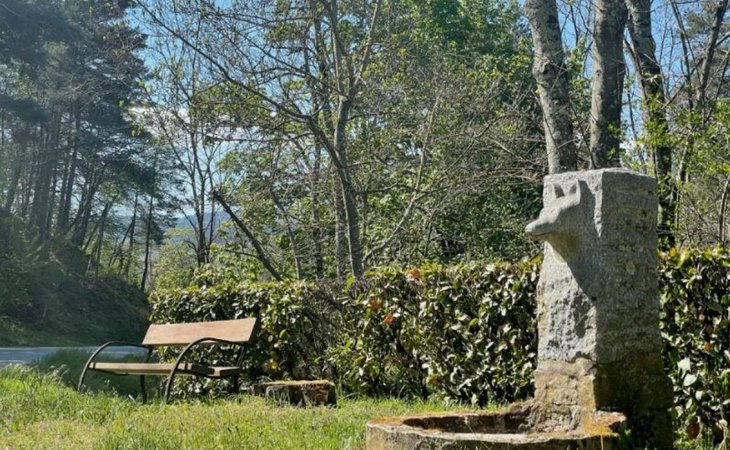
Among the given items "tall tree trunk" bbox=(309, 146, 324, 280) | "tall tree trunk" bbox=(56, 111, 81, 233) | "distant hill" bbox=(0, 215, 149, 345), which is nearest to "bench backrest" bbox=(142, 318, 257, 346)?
"tall tree trunk" bbox=(309, 146, 324, 280)

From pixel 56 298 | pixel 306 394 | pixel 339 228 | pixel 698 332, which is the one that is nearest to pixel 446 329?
pixel 306 394

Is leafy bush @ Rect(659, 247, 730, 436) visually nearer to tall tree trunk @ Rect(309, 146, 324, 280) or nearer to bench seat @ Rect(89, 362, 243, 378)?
bench seat @ Rect(89, 362, 243, 378)

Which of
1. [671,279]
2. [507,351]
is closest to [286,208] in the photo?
[507,351]

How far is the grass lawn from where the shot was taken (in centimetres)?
486

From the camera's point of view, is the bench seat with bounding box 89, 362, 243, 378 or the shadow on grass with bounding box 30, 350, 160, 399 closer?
the bench seat with bounding box 89, 362, 243, 378

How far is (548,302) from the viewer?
14.8 ft

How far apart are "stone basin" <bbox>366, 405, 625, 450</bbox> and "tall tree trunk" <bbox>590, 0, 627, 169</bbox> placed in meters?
5.02

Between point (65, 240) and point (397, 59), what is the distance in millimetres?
27673

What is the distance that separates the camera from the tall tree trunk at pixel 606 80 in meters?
8.74

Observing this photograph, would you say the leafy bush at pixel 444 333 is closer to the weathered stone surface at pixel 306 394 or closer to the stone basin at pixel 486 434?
the weathered stone surface at pixel 306 394

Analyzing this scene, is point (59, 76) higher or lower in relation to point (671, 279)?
higher

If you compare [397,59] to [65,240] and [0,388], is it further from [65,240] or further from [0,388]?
[65,240]

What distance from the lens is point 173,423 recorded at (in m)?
5.70

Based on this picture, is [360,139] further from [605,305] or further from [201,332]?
[605,305]
